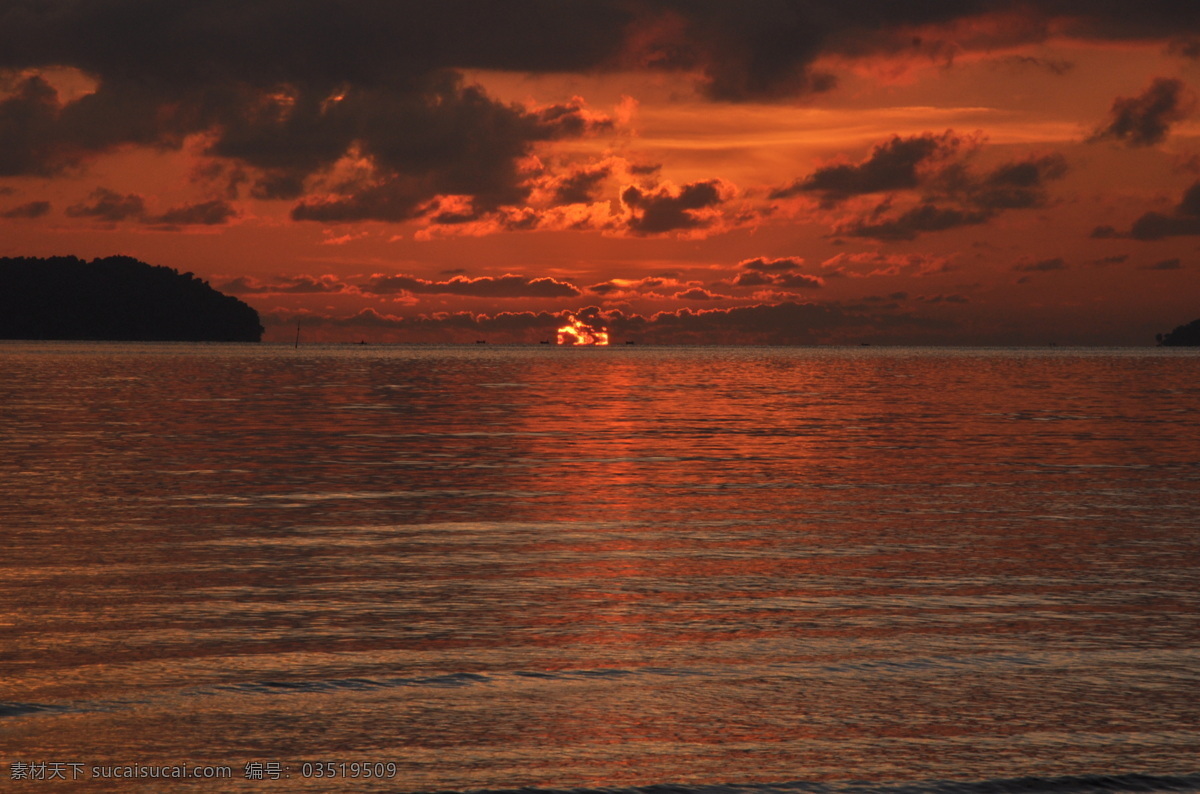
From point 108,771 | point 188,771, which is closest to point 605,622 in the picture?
point 188,771

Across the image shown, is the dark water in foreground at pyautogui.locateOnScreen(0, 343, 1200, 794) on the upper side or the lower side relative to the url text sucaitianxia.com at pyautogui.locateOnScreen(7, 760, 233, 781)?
upper

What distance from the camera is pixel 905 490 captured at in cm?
2772

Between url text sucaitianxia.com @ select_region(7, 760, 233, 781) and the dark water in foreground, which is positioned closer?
url text sucaitianxia.com @ select_region(7, 760, 233, 781)

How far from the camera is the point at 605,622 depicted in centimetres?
1417

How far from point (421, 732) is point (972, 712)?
4.78m

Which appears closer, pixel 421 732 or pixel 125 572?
pixel 421 732

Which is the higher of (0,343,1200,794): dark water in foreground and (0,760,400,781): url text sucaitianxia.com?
(0,343,1200,794): dark water in foreground

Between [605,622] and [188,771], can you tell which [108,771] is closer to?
[188,771]

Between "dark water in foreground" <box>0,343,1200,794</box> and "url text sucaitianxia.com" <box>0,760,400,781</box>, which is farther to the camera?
"dark water in foreground" <box>0,343,1200,794</box>

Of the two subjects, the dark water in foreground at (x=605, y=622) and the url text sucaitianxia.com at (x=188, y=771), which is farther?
the dark water in foreground at (x=605, y=622)

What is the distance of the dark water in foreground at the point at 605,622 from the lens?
961 centimetres

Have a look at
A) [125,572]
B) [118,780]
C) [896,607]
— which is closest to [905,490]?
[896,607]

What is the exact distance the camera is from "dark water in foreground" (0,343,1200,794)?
378 inches

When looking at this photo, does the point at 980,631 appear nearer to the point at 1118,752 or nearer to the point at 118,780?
the point at 1118,752
